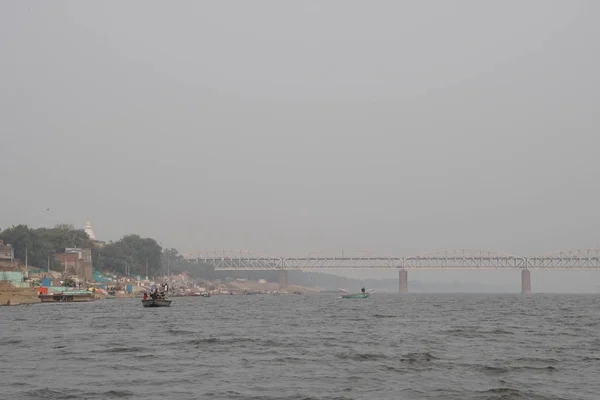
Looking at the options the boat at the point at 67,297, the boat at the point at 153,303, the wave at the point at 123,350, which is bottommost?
the boat at the point at 67,297

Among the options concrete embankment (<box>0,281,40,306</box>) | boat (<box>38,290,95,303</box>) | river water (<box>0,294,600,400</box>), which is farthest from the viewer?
boat (<box>38,290,95,303</box>)

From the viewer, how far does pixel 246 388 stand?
94.5 ft

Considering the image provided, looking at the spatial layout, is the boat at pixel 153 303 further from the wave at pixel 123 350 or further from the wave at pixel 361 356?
the wave at pixel 361 356

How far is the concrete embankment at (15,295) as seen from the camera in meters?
121

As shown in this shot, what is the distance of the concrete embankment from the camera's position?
121 meters

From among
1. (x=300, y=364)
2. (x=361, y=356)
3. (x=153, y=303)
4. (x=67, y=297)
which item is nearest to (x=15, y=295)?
(x=67, y=297)

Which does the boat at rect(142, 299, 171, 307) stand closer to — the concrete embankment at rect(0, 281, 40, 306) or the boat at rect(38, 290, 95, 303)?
the concrete embankment at rect(0, 281, 40, 306)

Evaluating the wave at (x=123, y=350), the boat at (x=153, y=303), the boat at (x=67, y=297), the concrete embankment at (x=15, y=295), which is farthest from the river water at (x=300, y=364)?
the boat at (x=67, y=297)

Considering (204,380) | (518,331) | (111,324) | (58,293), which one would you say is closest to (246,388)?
(204,380)

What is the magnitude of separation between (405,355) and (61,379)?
1894cm

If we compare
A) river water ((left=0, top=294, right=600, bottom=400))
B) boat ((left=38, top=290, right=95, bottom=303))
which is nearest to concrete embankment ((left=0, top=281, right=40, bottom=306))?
boat ((left=38, top=290, right=95, bottom=303))

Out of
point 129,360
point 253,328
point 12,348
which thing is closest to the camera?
point 129,360

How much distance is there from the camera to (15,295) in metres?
126

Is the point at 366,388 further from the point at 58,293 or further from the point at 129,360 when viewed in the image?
the point at 58,293
